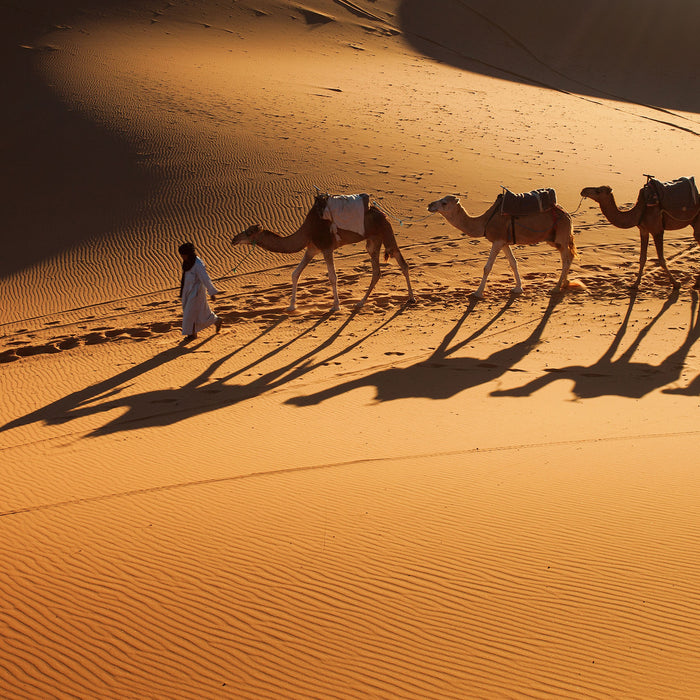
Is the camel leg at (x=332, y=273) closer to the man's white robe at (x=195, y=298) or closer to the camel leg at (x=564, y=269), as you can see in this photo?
the man's white robe at (x=195, y=298)

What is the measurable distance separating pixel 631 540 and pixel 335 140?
62.2 feet

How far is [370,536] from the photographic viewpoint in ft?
16.5

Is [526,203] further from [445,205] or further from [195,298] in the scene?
[195,298]

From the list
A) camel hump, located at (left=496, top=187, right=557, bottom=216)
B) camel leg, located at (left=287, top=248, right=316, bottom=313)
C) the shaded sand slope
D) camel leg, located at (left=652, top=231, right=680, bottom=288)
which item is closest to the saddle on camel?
camel hump, located at (left=496, top=187, right=557, bottom=216)

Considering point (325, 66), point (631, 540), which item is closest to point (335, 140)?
point (325, 66)

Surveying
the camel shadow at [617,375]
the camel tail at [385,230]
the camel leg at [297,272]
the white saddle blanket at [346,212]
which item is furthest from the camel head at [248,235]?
the camel shadow at [617,375]

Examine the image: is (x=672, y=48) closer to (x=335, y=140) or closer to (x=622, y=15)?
(x=622, y=15)

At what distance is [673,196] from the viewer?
1225 cm

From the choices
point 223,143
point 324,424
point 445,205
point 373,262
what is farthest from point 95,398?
point 223,143

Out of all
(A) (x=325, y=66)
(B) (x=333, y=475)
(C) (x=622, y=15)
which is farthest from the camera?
(C) (x=622, y=15)

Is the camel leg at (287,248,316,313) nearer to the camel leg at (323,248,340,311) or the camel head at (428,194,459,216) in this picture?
the camel leg at (323,248,340,311)

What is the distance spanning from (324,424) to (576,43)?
153 feet

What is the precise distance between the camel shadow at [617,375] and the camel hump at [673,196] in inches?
111

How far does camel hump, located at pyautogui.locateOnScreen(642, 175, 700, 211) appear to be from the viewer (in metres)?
12.3
